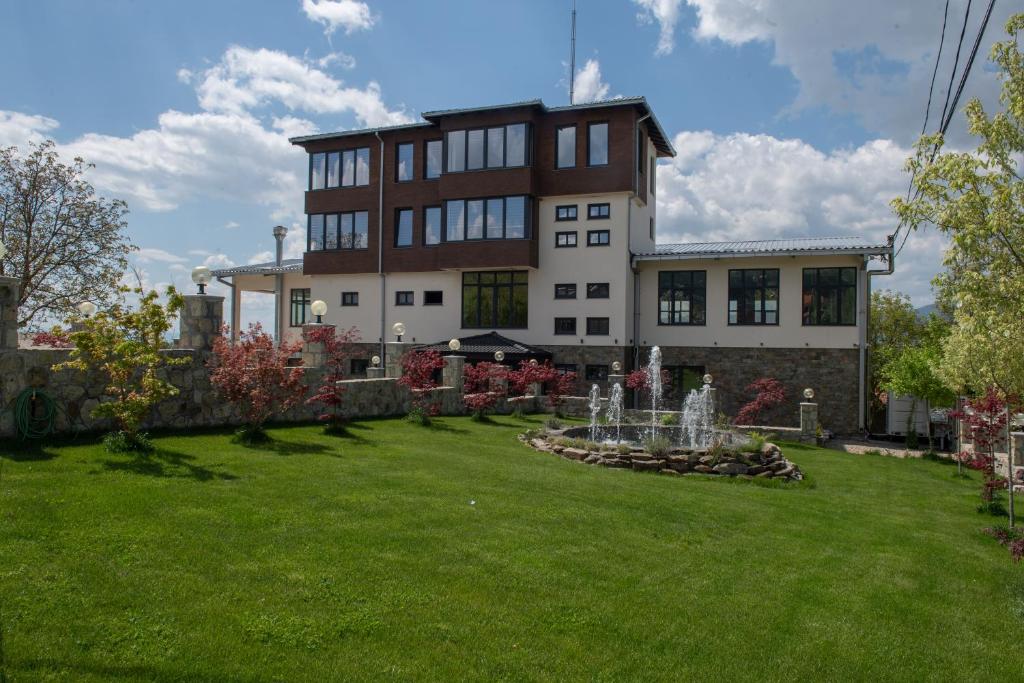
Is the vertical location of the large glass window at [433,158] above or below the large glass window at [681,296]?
above

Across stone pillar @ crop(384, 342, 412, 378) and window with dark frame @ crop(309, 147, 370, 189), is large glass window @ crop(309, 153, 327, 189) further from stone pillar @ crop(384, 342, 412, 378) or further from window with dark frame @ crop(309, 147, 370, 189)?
stone pillar @ crop(384, 342, 412, 378)

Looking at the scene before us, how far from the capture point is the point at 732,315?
2694 centimetres

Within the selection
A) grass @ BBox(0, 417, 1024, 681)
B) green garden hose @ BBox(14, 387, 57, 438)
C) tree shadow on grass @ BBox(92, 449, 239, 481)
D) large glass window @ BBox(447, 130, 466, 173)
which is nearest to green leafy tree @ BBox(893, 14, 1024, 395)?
grass @ BBox(0, 417, 1024, 681)

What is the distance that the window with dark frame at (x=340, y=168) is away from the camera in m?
31.9

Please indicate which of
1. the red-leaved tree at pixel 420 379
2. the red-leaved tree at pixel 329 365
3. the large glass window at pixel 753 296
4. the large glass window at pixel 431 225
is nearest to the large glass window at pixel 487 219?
the large glass window at pixel 431 225

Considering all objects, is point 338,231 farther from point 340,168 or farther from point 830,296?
point 830,296

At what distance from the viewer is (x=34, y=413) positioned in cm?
982

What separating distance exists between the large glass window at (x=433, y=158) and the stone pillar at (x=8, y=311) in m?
22.1

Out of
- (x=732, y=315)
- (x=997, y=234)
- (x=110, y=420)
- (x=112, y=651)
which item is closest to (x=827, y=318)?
(x=732, y=315)

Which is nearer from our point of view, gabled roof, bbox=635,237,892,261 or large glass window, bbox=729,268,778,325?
gabled roof, bbox=635,237,892,261

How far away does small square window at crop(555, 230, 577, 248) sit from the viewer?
27953 millimetres

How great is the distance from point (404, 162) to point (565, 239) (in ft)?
27.9

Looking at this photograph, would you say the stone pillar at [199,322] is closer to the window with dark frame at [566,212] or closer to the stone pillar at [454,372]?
the stone pillar at [454,372]

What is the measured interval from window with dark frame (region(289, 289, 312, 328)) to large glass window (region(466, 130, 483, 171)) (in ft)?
38.5
